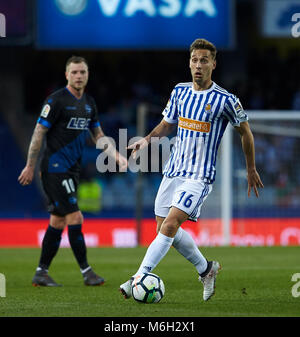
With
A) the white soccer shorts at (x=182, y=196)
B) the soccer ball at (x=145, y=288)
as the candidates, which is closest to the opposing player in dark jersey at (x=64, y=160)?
the white soccer shorts at (x=182, y=196)

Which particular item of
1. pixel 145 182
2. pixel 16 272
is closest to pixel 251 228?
pixel 145 182

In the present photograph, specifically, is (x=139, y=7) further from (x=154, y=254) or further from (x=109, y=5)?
(x=154, y=254)

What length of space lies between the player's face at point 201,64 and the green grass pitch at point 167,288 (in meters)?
1.68

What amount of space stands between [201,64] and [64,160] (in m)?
2.01

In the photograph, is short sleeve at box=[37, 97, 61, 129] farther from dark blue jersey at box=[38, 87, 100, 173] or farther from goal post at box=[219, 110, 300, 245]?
goal post at box=[219, 110, 300, 245]

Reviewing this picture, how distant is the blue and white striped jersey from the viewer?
20.6 feet

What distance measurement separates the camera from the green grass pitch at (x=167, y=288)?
229 inches

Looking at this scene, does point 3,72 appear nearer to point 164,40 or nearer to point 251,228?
point 164,40

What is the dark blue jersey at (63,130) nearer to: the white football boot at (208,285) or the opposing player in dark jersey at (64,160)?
the opposing player in dark jersey at (64,160)

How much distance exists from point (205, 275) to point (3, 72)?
48.6 ft

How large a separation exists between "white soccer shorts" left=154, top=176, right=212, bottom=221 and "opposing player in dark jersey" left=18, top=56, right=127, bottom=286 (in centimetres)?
134

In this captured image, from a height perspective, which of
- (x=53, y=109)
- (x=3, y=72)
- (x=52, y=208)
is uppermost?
(x=3, y=72)

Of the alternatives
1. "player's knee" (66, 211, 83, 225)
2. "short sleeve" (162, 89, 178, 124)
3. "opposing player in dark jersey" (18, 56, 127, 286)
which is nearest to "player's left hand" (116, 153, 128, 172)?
"opposing player in dark jersey" (18, 56, 127, 286)

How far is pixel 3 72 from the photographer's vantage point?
2042 centimetres
